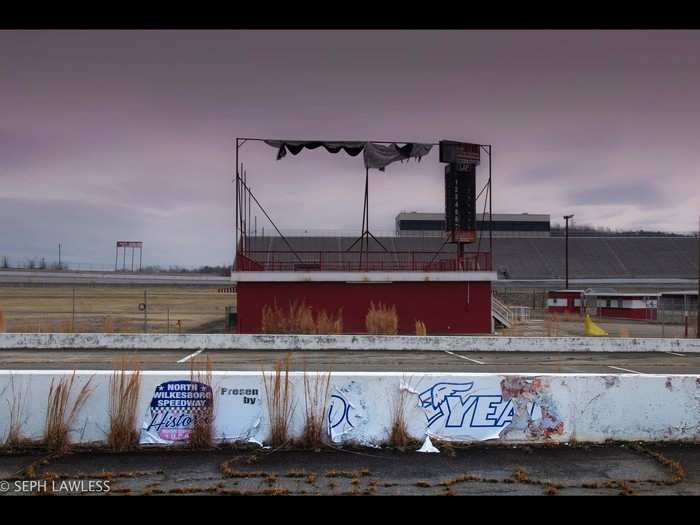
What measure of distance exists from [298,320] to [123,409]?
18.9 m

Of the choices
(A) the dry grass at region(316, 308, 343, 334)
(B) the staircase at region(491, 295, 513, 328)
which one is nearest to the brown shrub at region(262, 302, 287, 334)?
(A) the dry grass at region(316, 308, 343, 334)

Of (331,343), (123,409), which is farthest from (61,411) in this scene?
(331,343)

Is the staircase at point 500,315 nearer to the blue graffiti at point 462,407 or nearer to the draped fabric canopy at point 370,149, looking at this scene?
the draped fabric canopy at point 370,149

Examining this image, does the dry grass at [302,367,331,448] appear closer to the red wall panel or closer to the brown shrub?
the brown shrub

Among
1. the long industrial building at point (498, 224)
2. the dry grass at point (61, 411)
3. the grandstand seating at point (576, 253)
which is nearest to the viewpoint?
the dry grass at point (61, 411)

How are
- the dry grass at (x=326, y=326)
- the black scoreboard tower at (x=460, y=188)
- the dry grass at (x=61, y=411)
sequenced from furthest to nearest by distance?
A: the black scoreboard tower at (x=460, y=188) → the dry grass at (x=326, y=326) → the dry grass at (x=61, y=411)

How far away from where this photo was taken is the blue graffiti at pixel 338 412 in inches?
292

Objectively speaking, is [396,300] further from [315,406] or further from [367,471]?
[367,471]

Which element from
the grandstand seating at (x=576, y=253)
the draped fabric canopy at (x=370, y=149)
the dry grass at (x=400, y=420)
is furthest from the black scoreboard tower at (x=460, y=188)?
the grandstand seating at (x=576, y=253)

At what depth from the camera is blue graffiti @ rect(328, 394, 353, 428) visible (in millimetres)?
7418

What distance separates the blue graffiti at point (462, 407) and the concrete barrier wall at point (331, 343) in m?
13.0

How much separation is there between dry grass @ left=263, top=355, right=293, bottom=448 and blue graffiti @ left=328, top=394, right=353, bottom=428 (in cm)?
51

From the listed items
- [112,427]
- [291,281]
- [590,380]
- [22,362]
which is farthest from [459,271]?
[112,427]
